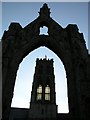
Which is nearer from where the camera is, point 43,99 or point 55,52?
point 55,52

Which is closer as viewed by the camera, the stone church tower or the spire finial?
the spire finial

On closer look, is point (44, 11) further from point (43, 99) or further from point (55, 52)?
point (43, 99)

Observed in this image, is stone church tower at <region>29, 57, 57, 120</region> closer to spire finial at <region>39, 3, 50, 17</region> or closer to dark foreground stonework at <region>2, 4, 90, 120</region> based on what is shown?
spire finial at <region>39, 3, 50, 17</region>

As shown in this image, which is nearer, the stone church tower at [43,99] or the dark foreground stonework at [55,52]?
the dark foreground stonework at [55,52]

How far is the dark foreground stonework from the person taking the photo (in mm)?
18266

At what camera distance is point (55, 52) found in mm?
22469

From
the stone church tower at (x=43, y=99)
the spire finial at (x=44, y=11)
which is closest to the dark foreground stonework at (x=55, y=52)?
the spire finial at (x=44, y=11)

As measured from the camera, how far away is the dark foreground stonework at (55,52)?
18.3 meters

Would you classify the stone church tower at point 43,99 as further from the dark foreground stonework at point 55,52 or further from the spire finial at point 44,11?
the dark foreground stonework at point 55,52

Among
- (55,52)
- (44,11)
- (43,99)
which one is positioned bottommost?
(43,99)

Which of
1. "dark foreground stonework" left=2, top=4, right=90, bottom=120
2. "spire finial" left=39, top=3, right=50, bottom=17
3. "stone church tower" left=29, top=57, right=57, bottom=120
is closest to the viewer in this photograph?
"dark foreground stonework" left=2, top=4, right=90, bottom=120

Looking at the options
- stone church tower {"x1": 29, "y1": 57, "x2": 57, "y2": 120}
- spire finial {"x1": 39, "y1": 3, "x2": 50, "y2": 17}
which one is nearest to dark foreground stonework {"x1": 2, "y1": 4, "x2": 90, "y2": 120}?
spire finial {"x1": 39, "y1": 3, "x2": 50, "y2": 17}

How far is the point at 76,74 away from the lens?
19.5 meters

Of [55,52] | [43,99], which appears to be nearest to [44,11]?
[55,52]
